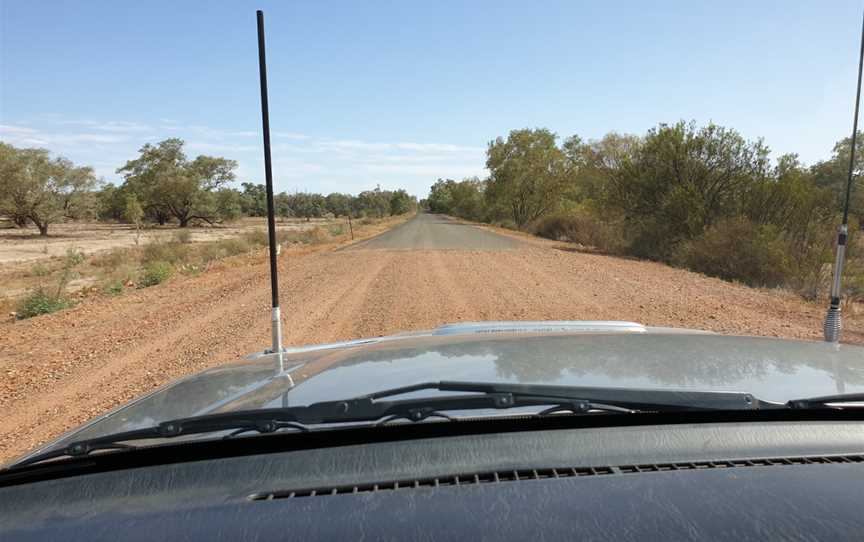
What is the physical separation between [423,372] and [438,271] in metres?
15.1

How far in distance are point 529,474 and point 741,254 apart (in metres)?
19.0

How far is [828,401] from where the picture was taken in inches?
81.7

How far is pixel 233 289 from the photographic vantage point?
1508cm

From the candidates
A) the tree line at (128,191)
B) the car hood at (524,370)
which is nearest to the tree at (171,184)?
the tree line at (128,191)

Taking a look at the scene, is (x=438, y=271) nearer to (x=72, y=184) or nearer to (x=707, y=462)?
(x=707, y=462)

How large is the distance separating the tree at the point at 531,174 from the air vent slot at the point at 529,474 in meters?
54.6

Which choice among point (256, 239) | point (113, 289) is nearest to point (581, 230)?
point (256, 239)

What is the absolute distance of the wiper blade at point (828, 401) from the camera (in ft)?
6.75

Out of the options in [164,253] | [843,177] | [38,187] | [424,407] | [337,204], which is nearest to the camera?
[424,407]

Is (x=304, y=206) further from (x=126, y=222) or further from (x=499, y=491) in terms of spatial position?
(x=499, y=491)

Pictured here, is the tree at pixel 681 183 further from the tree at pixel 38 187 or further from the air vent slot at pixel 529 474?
the tree at pixel 38 187

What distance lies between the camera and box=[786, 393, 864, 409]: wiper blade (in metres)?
2.06

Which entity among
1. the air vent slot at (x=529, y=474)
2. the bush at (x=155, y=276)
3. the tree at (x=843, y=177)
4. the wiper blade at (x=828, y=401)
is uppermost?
the tree at (x=843, y=177)

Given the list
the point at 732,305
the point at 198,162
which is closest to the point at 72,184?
the point at 198,162
